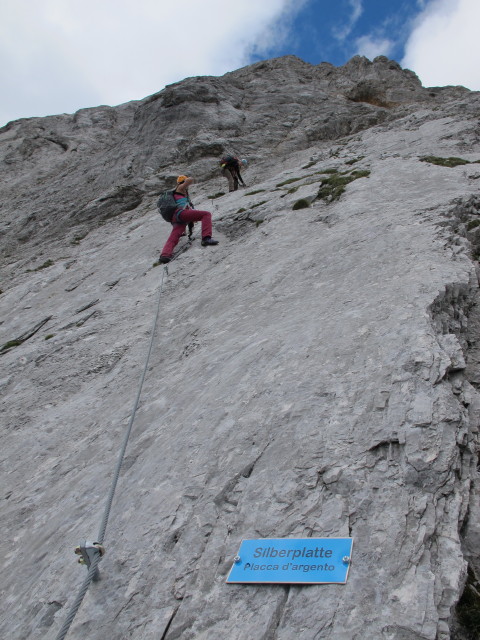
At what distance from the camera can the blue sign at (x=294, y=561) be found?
4566mm

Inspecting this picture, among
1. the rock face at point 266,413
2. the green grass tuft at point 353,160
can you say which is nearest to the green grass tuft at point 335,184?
the rock face at point 266,413

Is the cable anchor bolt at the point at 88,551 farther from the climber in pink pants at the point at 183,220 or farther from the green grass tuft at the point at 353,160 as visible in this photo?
the green grass tuft at the point at 353,160

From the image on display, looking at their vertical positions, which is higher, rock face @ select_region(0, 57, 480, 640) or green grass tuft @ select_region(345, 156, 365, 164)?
green grass tuft @ select_region(345, 156, 365, 164)

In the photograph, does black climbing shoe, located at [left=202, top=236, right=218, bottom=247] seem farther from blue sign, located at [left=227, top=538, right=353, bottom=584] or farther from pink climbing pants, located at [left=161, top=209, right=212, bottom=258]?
blue sign, located at [left=227, top=538, right=353, bottom=584]

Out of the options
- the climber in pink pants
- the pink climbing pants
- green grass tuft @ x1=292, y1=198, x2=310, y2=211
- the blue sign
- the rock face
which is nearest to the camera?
the blue sign

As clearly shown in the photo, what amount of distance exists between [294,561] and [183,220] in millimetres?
13705

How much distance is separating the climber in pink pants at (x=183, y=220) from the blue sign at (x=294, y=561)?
39.4ft

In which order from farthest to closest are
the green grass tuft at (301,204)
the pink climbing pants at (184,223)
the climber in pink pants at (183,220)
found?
the pink climbing pants at (184,223), the climber in pink pants at (183,220), the green grass tuft at (301,204)

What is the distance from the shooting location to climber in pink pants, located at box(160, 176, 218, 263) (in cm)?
1599

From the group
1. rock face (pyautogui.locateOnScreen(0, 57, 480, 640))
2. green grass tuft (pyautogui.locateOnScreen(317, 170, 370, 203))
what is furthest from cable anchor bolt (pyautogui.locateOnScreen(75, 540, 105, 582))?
green grass tuft (pyautogui.locateOnScreen(317, 170, 370, 203))

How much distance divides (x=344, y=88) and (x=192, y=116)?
46.7 feet

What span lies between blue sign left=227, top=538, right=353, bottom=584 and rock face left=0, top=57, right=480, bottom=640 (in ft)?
0.37

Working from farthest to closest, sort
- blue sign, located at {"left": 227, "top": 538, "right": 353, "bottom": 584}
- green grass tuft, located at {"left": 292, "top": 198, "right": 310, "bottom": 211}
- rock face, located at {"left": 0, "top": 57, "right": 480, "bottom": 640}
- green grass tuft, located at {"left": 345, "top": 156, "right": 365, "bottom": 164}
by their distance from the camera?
green grass tuft, located at {"left": 345, "top": 156, "right": 365, "bottom": 164}
green grass tuft, located at {"left": 292, "top": 198, "right": 310, "bottom": 211}
rock face, located at {"left": 0, "top": 57, "right": 480, "bottom": 640}
blue sign, located at {"left": 227, "top": 538, "right": 353, "bottom": 584}

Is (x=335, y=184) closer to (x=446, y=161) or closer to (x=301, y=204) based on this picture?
(x=301, y=204)
